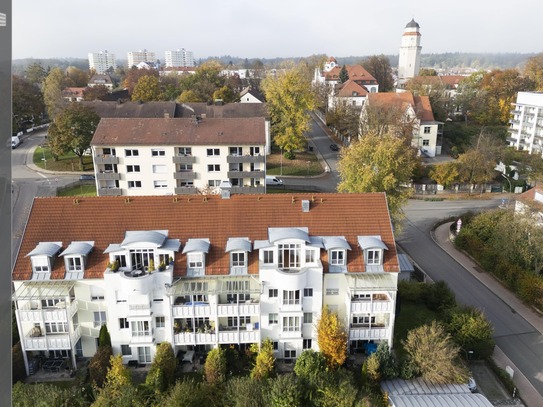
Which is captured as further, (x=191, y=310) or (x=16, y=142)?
(x=16, y=142)

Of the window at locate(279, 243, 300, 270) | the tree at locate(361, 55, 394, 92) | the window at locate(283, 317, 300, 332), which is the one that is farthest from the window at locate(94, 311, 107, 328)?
the tree at locate(361, 55, 394, 92)

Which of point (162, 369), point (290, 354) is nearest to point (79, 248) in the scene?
point (162, 369)

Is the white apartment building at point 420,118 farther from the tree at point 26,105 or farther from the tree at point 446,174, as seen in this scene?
the tree at point 26,105

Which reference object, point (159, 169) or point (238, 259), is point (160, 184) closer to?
point (159, 169)

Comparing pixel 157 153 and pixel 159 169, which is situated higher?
pixel 157 153

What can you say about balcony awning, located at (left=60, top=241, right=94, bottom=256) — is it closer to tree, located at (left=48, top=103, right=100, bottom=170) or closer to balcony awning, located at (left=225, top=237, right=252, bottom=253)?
balcony awning, located at (left=225, top=237, right=252, bottom=253)
